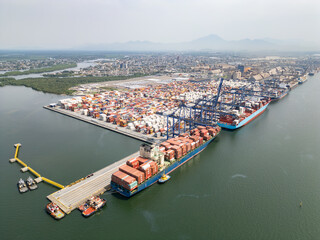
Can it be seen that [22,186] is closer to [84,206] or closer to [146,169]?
[84,206]

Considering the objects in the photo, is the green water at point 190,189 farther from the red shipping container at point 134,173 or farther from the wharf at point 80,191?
the red shipping container at point 134,173

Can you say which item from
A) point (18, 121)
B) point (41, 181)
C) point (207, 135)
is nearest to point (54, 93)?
point (18, 121)

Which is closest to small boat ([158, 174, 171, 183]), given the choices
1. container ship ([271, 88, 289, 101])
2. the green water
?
the green water

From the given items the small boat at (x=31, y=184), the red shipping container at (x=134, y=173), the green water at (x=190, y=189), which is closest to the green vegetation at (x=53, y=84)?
the green water at (x=190, y=189)

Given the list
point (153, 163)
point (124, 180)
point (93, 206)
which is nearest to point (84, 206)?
point (93, 206)

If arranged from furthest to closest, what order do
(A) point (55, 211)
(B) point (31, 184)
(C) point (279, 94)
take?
1. (C) point (279, 94)
2. (B) point (31, 184)
3. (A) point (55, 211)

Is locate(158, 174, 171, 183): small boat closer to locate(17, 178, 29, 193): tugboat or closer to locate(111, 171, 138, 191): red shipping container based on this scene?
locate(111, 171, 138, 191): red shipping container

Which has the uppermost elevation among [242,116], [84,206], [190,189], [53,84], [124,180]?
[53,84]
